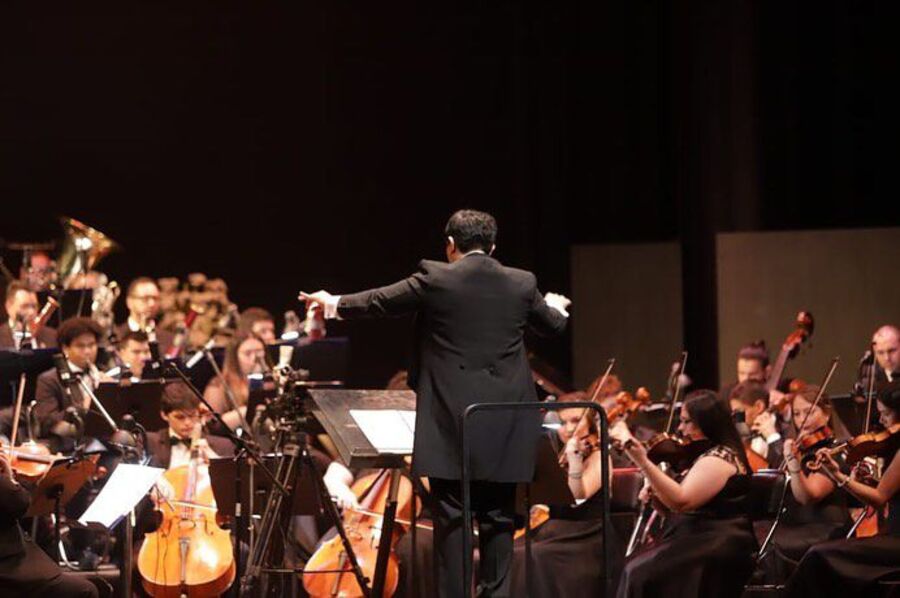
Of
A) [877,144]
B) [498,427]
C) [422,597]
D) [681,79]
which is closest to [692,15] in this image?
[681,79]

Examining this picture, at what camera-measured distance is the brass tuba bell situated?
8.92 metres

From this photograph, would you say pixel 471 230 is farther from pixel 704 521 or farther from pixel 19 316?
pixel 19 316

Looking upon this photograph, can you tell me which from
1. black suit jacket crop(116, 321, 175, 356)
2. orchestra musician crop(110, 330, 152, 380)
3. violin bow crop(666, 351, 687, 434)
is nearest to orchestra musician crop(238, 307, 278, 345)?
black suit jacket crop(116, 321, 175, 356)

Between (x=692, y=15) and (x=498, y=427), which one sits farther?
(x=692, y=15)

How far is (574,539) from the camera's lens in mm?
6191

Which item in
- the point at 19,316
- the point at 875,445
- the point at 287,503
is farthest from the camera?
the point at 19,316

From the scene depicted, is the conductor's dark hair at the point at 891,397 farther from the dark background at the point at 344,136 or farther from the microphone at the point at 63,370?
the dark background at the point at 344,136

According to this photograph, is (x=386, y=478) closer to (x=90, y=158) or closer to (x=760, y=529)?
(x=760, y=529)

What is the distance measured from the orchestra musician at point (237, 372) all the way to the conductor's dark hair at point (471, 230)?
126 inches

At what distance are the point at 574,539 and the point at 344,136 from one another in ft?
15.2

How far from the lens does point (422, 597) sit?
620cm

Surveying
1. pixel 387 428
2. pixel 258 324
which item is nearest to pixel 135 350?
pixel 258 324

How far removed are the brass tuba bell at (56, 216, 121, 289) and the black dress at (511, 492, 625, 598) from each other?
12.3 ft

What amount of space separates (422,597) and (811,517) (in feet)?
5.55
